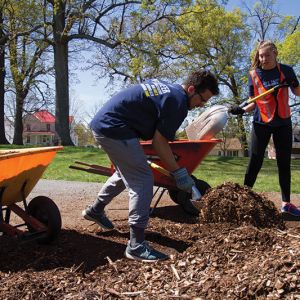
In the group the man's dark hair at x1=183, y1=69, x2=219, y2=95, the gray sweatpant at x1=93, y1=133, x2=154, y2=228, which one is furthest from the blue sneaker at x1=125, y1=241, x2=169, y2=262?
the man's dark hair at x1=183, y1=69, x2=219, y2=95

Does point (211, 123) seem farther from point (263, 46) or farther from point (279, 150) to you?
point (263, 46)

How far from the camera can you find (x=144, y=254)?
3.40 m

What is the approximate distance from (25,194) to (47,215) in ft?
0.95

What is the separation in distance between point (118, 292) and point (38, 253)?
1.08m

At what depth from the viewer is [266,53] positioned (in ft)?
16.9

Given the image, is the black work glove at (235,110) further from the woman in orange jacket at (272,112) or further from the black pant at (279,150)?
the black pant at (279,150)

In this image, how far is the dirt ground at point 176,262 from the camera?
2.67m

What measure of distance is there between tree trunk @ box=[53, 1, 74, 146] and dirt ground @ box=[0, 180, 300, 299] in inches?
691

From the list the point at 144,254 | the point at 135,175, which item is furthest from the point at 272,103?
the point at 144,254

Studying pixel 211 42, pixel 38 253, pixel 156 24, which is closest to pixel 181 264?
pixel 38 253

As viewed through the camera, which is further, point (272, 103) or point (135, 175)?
point (272, 103)

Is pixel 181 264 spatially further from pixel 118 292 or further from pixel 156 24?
pixel 156 24

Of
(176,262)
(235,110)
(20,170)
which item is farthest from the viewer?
(235,110)

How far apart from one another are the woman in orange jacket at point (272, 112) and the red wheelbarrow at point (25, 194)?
2.49 meters
